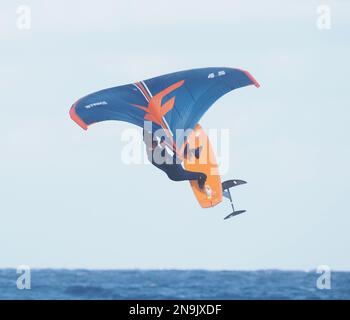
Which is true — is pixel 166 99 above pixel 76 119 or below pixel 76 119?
above

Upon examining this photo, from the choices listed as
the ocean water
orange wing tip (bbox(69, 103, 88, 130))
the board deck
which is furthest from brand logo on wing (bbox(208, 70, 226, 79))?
the ocean water

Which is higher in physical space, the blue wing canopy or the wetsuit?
the blue wing canopy

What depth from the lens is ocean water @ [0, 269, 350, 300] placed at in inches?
1436

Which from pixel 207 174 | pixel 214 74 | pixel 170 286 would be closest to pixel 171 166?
pixel 207 174

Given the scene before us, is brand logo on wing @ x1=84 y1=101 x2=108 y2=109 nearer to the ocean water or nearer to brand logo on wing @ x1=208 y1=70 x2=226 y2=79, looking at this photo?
brand logo on wing @ x1=208 y1=70 x2=226 y2=79

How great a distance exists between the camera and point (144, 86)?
24984 millimetres

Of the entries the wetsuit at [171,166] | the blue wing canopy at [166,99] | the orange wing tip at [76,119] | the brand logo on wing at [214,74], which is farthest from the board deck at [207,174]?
the orange wing tip at [76,119]

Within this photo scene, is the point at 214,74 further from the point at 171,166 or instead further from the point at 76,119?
the point at 76,119

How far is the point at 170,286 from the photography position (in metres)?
40.6

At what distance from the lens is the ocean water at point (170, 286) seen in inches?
1436

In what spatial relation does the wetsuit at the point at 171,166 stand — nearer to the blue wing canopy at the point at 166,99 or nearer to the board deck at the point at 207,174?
the board deck at the point at 207,174

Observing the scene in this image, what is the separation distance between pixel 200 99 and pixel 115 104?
1.94m

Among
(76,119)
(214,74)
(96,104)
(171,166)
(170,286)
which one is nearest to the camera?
(171,166)
